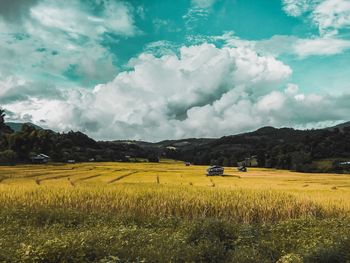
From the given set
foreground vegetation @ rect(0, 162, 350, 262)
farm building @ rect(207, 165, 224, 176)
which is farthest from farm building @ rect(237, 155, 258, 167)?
foreground vegetation @ rect(0, 162, 350, 262)

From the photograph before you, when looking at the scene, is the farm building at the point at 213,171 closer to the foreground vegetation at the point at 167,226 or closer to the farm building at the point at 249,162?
the foreground vegetation at the point at 167,226

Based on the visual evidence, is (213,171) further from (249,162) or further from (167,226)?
(249,162)

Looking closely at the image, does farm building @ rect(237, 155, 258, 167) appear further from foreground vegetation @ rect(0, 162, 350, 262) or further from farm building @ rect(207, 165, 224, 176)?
foreground vegetation @ rect(0, 162, 350, 262)

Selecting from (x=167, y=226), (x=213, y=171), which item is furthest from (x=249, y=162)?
(x=167, y=226)

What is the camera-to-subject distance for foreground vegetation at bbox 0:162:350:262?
13.0m

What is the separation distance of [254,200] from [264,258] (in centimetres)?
1189

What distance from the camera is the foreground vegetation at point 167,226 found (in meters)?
13.0

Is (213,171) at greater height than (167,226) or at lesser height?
greater

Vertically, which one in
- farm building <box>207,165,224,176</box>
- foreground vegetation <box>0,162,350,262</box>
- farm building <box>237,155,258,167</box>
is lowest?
foreground vegetation <box>0,162,350,262</box>

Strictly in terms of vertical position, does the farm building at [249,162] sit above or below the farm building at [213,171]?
above

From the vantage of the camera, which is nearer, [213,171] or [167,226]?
[167,226]

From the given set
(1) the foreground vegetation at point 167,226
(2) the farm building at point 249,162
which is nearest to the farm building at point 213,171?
(1) the foreground vegetation at point 167,226

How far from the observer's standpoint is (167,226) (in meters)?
19.8

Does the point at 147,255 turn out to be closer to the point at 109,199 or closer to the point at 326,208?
the point at 109,199
